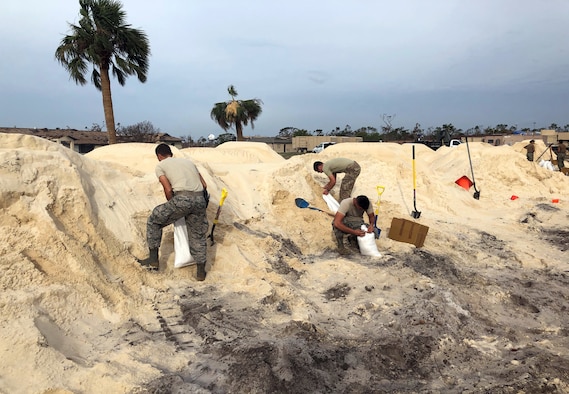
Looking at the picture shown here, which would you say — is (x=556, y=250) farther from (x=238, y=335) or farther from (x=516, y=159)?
(x=516, y=159)

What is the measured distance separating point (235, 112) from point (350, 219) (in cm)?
1928

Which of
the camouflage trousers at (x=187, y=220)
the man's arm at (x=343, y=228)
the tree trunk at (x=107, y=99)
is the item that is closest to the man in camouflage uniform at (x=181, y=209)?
the camouflage trousers at (x=187, y=220)

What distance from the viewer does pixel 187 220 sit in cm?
458

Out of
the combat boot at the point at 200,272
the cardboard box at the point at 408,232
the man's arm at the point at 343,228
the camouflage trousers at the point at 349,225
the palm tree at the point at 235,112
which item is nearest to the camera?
the combat boot at the point at 200,272

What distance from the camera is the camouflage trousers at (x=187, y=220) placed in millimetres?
4414

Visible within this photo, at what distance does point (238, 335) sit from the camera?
11.3ft

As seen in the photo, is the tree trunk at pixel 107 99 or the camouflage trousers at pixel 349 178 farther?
the tree trunk at pixel 107 99

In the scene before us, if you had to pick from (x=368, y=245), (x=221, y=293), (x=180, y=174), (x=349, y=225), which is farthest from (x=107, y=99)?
(x=221, y=293)

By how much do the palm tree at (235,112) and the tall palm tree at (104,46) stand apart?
10070mm

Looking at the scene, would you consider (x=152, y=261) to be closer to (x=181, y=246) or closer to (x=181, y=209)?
(x=181, y=246)

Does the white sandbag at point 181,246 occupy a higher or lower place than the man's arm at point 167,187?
lower

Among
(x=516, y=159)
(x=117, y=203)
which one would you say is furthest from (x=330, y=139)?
(x=117, y=203)

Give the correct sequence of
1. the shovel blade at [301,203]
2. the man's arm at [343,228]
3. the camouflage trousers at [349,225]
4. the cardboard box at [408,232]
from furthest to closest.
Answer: the shovel blade at [301,203], the cardboard box at [408,232], the camouflage trousers at [349,225], the man's arm at [343,228]

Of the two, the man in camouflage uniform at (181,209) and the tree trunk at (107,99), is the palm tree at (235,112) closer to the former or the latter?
the tree trunk at (107,99)
